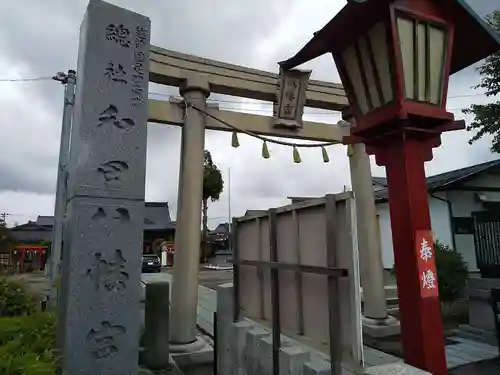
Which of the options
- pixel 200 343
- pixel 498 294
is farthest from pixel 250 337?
pixel 498 294

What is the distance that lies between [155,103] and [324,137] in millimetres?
4195

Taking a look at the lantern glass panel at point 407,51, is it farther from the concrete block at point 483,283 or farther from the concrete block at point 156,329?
the concrete block at point 483,283

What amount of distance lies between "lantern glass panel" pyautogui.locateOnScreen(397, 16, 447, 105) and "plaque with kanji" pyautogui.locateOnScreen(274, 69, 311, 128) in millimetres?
5711

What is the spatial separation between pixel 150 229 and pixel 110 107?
3939cm

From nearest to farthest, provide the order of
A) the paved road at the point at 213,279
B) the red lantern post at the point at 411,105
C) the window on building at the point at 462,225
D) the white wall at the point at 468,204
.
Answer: the red lantern post at the point at 411,105 < the white wall at the point at 468,204 < the window on building at the point at 462,225 < the paved road at the point at 213,279

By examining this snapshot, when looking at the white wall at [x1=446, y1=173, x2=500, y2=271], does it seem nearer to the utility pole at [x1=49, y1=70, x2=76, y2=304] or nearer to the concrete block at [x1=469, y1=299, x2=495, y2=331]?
the concrete block at [x1=469, y1=299, x2=495, y2=331]

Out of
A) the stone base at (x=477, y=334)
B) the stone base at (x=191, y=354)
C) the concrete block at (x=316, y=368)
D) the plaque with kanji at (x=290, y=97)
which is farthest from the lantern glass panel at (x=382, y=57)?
the stone base at (x=477, y=334)

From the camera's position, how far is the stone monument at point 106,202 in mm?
3547

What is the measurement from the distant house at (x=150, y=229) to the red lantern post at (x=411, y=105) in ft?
132

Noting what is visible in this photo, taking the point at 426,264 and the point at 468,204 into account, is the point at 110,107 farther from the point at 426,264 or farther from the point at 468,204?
the point at 468,204

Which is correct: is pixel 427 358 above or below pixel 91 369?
above

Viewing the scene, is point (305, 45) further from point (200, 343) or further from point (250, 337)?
point (200, 343)

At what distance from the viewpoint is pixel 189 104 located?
7379mm

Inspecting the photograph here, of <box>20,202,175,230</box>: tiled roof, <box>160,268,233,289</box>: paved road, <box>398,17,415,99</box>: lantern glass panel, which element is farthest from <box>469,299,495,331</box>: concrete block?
<box>20,202,175,230</box>: tiled roof
